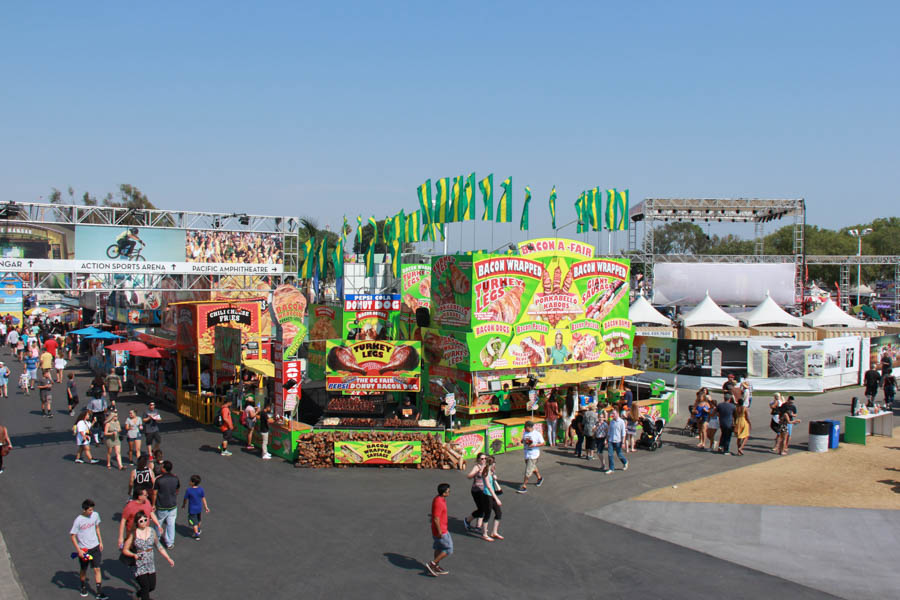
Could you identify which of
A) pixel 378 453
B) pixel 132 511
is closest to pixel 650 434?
pixel 378 453

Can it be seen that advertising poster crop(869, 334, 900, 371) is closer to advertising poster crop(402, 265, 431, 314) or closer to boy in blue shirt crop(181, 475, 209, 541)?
advertising poster crop(402, 265, 431, 314)

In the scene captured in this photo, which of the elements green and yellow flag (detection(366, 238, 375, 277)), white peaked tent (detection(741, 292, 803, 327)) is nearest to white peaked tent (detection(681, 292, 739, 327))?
white peaked tent (detection(741, 292, 803, 327))

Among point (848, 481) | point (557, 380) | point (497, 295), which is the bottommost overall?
point (848, 481)

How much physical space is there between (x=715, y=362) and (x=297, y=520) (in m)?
21.0

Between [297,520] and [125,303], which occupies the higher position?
[125,303]

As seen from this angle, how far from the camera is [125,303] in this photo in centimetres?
3388

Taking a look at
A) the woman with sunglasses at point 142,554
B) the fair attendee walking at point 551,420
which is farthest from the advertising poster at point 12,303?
the woman with sunglasses at point 142,554

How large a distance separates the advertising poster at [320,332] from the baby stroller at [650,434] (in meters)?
12.1

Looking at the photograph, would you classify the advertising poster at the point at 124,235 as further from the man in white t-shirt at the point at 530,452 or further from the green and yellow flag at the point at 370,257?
the man in white t-shirt at the point at 530,452

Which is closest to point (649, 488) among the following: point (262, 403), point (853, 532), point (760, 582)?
point (853, 532)

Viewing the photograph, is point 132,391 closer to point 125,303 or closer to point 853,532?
point 125,303

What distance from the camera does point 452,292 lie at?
65.3ft

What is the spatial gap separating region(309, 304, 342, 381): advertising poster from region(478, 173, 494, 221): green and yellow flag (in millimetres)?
8082

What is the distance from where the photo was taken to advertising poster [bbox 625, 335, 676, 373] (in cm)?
2936
